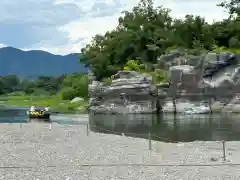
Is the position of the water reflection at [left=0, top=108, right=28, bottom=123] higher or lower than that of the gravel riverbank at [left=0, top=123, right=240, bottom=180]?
lower

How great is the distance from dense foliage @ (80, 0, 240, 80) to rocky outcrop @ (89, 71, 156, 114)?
12517 mm

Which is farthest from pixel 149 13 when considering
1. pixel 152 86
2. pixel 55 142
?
pixel 55 142

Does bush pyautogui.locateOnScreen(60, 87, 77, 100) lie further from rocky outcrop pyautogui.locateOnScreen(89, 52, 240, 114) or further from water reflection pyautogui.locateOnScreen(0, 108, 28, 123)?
rocky outcrop pyautogui.locateOnScreen(89, 52, 240, 114)

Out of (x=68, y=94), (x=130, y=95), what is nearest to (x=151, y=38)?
(x=130, y=95)

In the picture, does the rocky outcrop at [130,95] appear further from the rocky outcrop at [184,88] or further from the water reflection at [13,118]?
the water reflection at [13,118]

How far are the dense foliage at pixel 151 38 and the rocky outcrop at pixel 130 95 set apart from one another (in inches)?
493

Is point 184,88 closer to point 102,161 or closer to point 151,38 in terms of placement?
point 151,38

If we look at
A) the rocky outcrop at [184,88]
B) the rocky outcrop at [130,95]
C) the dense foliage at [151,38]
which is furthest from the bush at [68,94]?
the rocky outcrop at [184,88]

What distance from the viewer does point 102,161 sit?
23.3 meters

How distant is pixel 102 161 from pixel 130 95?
201 feet

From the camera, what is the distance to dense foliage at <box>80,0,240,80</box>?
9769 centimetres

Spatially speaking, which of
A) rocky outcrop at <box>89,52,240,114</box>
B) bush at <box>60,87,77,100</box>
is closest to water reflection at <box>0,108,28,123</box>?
rocky outcrop at <box>89,52,240,114</box>

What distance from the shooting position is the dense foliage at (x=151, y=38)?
97688 millimetres

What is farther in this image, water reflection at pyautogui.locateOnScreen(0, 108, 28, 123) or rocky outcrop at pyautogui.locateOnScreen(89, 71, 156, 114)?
rocky outcrop at pyautogui.locateOnScreen(89, 71, 156, 114)
